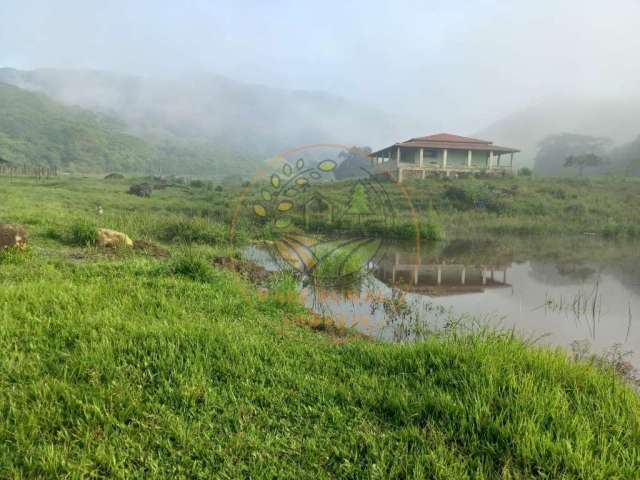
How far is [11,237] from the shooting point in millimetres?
6359

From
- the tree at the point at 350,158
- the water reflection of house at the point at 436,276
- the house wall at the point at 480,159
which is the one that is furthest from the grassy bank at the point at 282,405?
the house wall at the point at 480,159

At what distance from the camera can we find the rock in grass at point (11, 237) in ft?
20.5

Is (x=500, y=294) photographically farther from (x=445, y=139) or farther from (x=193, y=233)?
(x=445, y=139)

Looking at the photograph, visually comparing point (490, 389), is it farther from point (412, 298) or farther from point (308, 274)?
point (308, 274)

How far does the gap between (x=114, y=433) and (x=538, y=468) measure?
2353 millimetres

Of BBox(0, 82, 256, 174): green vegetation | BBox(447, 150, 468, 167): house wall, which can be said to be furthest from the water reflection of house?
BBox(0, 82, 256, 174): green vegetation

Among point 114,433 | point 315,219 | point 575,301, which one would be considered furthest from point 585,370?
point 315,219

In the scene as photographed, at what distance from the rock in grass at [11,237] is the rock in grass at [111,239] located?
1813 mm

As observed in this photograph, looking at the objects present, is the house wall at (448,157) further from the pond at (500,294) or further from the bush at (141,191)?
the bush at (141,191)

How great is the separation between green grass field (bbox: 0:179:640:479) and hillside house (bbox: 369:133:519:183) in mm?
27512

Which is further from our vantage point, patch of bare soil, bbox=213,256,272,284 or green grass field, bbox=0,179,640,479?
patch of bare soil, bbox=213,256,272,284

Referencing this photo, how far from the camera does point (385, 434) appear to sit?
237cm

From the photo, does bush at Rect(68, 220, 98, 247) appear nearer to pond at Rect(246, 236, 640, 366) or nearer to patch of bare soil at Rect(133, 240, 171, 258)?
patch of bare soil at Rect(133, 240, 171, 258)

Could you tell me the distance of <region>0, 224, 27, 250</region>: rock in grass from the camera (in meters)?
6.26
